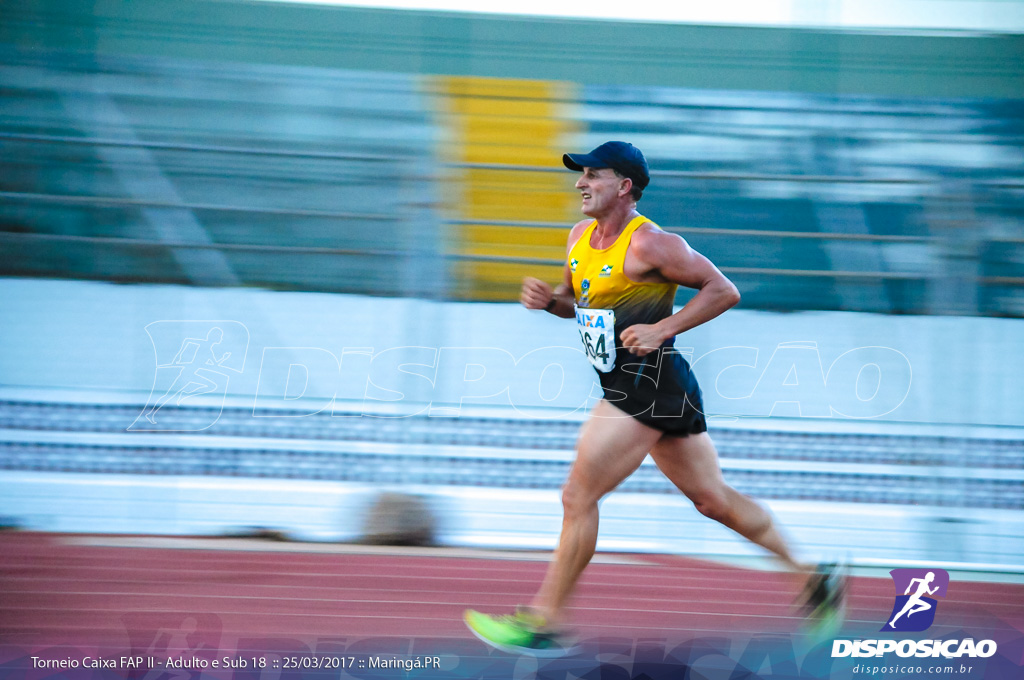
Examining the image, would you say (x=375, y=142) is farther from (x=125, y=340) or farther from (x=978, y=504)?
(x=978, y=504)

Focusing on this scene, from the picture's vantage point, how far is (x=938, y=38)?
18.3ft

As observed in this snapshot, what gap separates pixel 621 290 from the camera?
2855mm

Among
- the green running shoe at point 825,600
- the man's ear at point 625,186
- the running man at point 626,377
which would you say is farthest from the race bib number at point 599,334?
the green running shoe at point 825,600

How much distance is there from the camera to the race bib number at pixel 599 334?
9.51 ft

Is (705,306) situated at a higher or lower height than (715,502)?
higher

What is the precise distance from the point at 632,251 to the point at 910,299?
3009 mm

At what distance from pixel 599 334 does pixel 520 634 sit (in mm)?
973

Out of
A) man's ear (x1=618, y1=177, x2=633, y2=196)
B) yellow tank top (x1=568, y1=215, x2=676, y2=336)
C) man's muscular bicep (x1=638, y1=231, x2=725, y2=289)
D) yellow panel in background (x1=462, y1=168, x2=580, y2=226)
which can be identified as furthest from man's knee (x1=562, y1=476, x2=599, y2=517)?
yellow panel in background (x1=462, y1=168, x2=580, y2=226)

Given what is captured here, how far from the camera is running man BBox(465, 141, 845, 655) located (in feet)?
9.17

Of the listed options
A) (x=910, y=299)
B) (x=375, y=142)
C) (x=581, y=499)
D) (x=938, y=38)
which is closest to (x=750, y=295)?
(x=910, y=299)

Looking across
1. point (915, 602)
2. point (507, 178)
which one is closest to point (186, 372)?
point (507, 178)

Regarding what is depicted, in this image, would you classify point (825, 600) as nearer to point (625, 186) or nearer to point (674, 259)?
point (674, 259)

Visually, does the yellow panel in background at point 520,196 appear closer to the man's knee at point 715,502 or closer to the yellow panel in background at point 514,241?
the yellow panel in background at point 514,241

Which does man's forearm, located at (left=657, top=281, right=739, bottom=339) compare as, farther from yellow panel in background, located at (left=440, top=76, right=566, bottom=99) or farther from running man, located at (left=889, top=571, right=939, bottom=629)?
yellow panel in background, located at (left=440, top=76, right=566, bottom=99)
